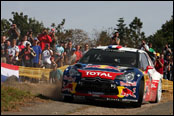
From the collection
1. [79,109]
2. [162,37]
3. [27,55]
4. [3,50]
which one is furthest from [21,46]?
[162,37]

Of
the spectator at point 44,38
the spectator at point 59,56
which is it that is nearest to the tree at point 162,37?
the spectator at point 59,56

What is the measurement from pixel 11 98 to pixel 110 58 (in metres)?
3.62

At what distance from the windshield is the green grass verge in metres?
2.26

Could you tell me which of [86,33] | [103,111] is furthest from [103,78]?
[86,33]

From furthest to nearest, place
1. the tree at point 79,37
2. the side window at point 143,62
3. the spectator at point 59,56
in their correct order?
the tree at point 79,37 → the spectator at point 59,56 → the side window at point 143,62

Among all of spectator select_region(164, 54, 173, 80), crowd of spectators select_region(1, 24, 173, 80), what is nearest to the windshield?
crowd of spectators select_region(1, 24, 173, 80)

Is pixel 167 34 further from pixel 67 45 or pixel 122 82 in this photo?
pixel 122 82

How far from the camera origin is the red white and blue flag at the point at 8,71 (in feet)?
50.4

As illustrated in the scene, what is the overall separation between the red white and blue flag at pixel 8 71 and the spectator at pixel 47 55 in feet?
6.72

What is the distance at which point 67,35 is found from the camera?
40031 millimetres

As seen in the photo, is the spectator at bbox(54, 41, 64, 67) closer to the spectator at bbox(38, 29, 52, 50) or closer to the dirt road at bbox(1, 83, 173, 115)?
the spectator at bbox(38, 29, 52, 50)

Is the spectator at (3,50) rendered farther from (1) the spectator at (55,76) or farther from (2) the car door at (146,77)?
(2) the car door at (146,77)

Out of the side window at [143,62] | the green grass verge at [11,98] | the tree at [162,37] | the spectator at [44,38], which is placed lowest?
the green grass verge at [11,98]

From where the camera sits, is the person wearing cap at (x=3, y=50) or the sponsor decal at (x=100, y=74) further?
the person wearing cap at (x=3, y=50)
